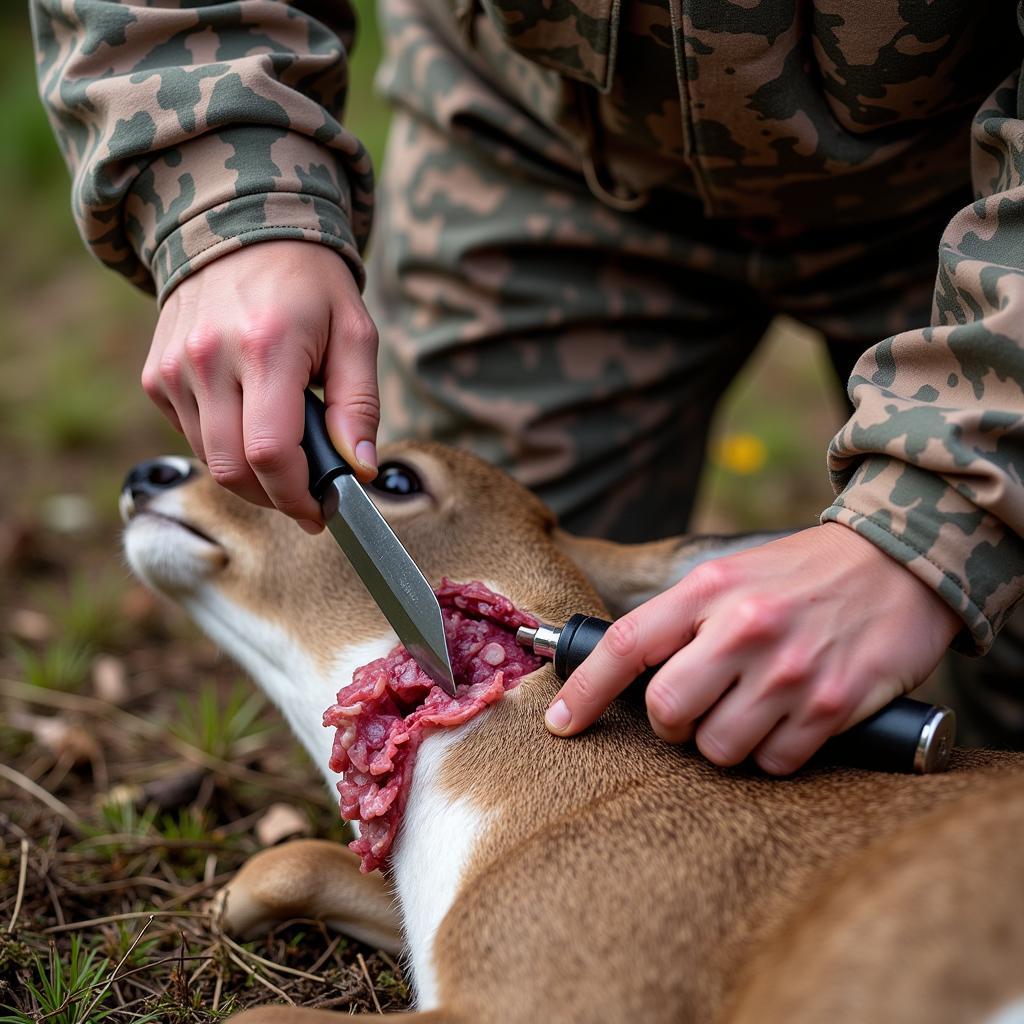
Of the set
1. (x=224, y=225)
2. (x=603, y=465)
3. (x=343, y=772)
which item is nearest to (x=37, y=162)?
(x=603, y=465)

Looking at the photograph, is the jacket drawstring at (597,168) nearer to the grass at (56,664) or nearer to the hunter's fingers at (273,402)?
the hunter's fingers at (273,402)

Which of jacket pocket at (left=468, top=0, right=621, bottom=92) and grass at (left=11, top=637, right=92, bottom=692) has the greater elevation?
jacket pocket at (left=468, top=0, right=621, bottom=92)

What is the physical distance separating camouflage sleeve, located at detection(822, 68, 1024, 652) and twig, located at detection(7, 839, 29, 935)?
1742mm

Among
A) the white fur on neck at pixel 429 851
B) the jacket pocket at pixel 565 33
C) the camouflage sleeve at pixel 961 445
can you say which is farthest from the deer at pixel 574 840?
the jacket pocket at pixel 565 33

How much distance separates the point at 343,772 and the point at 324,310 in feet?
2.87

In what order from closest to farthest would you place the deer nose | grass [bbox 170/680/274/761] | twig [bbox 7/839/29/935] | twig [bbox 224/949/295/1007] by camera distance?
twig [bbox 224/949/295/1007], twig [bbox 7/839/29/935], the deer nose, grass [bbox 170/680/274/761]

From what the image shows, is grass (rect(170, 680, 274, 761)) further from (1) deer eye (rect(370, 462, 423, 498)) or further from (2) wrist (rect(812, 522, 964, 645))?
(2) wrist (rect(812, 522, 964, 645))

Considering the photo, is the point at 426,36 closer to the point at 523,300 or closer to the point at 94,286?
the point at 523,300

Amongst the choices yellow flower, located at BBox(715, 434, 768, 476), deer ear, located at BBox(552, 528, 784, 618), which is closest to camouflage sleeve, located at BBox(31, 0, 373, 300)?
deer ear, located at BBox(552, 528, 784, 618)

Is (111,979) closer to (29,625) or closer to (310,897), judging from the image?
(310,897)

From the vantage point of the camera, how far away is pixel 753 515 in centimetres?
477

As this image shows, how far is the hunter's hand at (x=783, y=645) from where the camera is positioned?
1853 mm

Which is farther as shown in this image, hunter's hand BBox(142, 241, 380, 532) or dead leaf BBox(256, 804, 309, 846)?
dead leaf BBox(256, 804, 309, 846)

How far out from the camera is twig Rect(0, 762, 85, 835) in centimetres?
283
